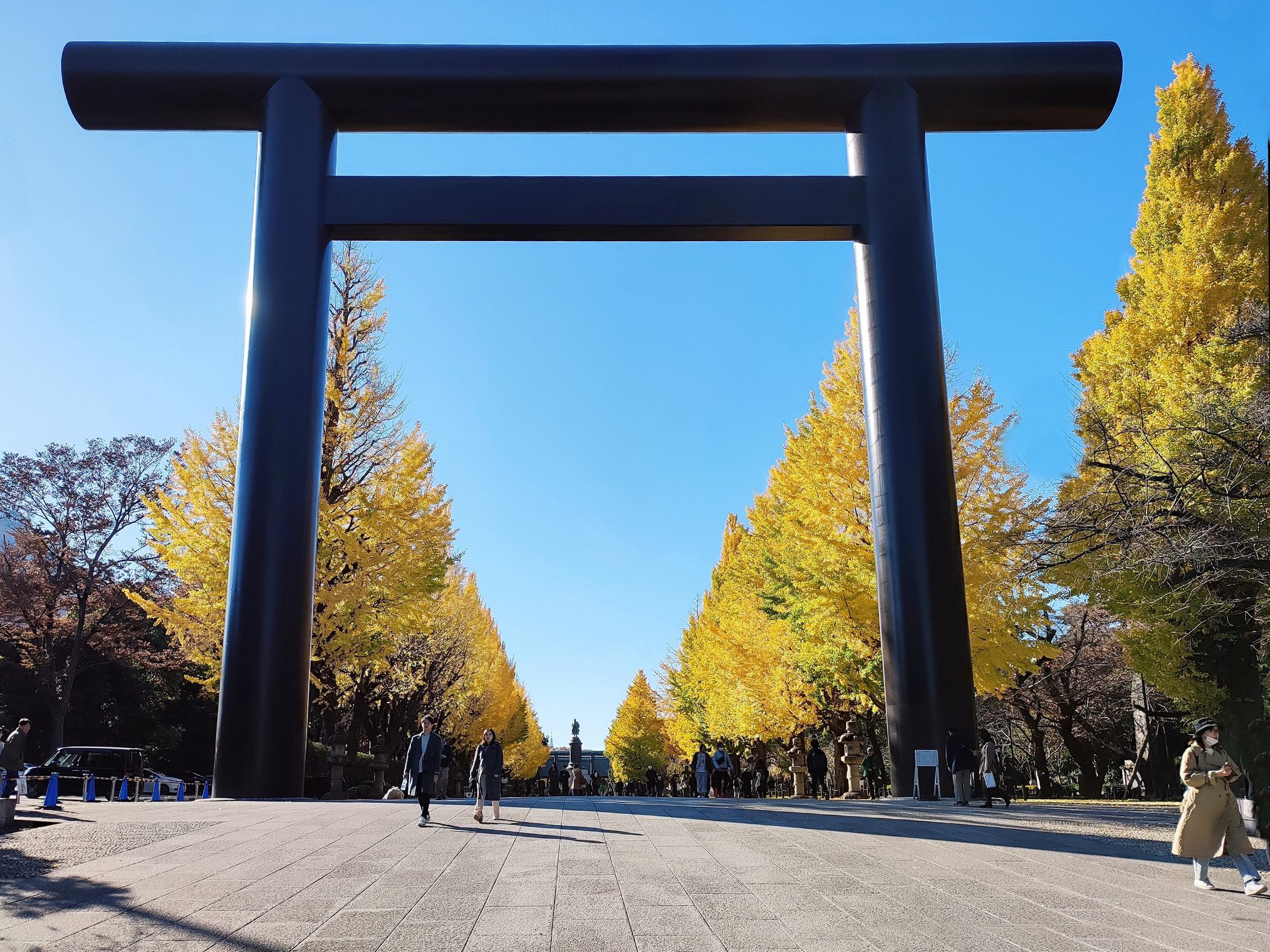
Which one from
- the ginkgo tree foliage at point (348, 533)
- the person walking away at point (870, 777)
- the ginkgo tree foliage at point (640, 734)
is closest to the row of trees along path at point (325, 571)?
the ginkgo tree foliage at point (348, 533)

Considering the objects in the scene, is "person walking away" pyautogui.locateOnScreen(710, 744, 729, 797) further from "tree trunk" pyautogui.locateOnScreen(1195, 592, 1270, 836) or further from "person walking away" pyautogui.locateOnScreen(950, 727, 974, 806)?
"tree trunk" pyautogui.locateOnScreen(1195, 592, 1270, 836)

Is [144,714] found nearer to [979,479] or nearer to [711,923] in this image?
[979,479]

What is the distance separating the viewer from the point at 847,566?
20781 mm

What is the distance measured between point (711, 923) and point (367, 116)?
17.0 metres

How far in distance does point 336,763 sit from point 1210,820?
18476 millimetres

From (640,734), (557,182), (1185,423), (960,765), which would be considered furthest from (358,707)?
(640,734)

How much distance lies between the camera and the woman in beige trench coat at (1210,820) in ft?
26.8

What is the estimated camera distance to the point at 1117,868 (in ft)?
30.1

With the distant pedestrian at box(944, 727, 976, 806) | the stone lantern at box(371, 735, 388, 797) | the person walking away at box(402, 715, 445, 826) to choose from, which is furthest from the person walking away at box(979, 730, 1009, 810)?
the stone lantern at box(371, 735, 388, 797)

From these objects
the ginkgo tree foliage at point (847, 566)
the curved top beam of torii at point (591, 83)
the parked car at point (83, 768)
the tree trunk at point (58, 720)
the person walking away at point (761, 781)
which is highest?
the curved top beam of torii at point (591, 83)

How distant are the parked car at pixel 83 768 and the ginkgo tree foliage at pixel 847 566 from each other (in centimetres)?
1619

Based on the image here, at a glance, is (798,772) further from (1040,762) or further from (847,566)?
(847,566)

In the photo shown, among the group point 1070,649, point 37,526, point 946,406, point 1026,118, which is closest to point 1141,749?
point 1070,649

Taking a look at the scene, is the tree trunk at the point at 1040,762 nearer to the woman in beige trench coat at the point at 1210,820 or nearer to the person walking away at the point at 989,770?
the person walking away at the point at 989,770
